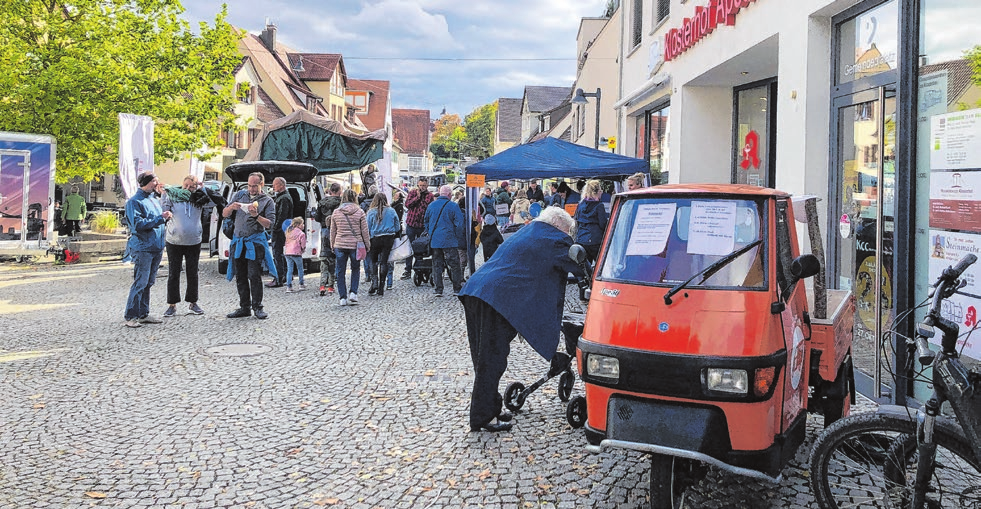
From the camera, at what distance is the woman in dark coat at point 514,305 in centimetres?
562

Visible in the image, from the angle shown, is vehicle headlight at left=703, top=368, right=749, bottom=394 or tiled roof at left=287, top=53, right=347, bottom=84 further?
tiled roof at left=287, top=53, right=347, bottom=84

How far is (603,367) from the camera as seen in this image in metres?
4.13

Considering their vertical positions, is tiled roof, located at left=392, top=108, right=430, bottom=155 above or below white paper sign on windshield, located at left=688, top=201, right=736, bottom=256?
above

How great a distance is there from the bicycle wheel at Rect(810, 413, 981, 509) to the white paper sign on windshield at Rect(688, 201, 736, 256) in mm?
1056

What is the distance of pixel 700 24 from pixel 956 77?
272 inches

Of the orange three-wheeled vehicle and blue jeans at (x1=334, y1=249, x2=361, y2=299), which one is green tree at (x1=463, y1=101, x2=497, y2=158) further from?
the orange three-wheeled vehicle

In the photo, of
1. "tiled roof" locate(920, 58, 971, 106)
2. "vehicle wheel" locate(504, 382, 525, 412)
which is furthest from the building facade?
"vehicle wheel" locate(504, 382, 525, 412)

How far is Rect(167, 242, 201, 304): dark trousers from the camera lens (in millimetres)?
10242

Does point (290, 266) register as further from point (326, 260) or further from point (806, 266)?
point (806, 266)

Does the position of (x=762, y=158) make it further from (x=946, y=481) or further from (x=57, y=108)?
(x=57, y=108)

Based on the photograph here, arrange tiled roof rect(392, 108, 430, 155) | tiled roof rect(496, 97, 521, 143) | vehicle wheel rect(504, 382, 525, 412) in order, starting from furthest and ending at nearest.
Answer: tiled roof rect(392, 108, 430, 155)
tiled roof rect(496, 97, 521, 143)
vehicle wheel rect(504, 382, 525, 412)

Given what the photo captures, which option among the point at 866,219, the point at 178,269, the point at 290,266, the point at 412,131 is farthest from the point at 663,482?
the point at 412,131

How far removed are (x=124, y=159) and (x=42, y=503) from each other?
1248 centimetres

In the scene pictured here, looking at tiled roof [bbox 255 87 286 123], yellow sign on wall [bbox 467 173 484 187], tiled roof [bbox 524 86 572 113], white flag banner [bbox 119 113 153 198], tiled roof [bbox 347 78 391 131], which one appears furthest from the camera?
tiled roof [bbox 347 78 391 131]
